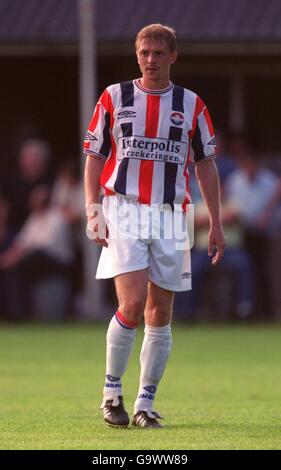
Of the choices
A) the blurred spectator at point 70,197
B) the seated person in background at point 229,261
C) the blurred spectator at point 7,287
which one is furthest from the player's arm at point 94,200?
the blurred spectator at point 70,197

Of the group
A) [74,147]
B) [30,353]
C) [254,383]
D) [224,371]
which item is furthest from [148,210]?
[74,147]

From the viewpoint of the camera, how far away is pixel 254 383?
34.1 feet

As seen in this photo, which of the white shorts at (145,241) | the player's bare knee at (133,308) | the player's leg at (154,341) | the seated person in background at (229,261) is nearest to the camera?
the player's bare knee at (133,308)

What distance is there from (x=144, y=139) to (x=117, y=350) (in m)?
1.12

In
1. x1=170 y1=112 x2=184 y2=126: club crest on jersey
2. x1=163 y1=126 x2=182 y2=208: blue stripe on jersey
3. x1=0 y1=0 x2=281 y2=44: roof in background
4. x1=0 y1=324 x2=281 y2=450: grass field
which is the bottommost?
x1=0 y1=324 x2=281 y2=450: grass field

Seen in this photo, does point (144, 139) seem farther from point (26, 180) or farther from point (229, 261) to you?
point (26, 180)

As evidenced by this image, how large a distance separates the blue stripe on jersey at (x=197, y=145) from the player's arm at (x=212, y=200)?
52 mm

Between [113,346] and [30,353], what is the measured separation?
18.4ft

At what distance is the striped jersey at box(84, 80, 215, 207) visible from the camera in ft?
25.1

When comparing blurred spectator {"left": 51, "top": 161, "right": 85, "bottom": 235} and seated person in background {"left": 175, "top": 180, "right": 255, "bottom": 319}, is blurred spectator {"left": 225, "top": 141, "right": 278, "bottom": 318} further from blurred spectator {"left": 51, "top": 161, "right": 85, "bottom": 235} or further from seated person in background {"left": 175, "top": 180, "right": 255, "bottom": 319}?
blurred spectator {"left": 51, "top": 161, "right": 85, "bottom": 235}

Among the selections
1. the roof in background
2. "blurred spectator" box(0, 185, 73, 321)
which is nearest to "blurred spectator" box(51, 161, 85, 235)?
"blurred spectator" box(0, 185, 73, 321)

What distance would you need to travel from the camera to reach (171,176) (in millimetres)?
7711

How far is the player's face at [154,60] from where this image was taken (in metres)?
7.57

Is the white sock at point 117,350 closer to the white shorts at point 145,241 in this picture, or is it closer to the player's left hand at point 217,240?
the white shorts at point 145,241
